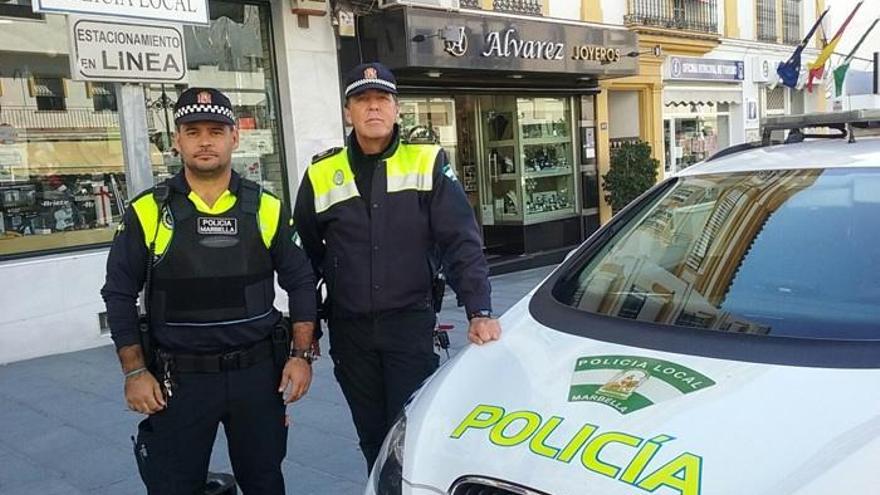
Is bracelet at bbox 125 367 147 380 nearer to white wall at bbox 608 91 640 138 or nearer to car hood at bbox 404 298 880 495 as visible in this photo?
car hood at bbox 404 298 880 495

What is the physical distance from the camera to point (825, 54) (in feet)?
50.4

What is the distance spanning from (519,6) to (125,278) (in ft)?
29.6

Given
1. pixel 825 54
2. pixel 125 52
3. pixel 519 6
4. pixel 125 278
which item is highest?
pixel 519 6

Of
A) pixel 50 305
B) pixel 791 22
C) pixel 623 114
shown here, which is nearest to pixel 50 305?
pixel 50 305

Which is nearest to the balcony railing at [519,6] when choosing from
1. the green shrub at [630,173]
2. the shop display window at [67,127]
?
the green shrub at [630,173]

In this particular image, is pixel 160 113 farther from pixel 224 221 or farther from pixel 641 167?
pixel 641 167

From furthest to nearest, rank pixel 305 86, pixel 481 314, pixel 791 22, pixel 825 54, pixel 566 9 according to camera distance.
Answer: pixel 791 22 → pixel 825 54 → pixel 566 9 → pixel 305 86 → pixel 481 314

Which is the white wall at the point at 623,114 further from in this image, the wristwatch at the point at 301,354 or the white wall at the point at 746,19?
the wristwatch at the point at 301,354

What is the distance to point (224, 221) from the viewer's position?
2.59 metres

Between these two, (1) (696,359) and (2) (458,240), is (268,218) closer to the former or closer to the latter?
(2) (458,240)

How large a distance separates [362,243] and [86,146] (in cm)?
512

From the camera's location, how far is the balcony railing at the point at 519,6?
10252 mm

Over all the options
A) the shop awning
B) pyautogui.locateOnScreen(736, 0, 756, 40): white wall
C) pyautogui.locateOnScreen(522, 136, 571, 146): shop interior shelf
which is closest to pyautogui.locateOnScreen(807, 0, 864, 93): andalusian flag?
pyautogui.locateOnScreen(736, 0, 756, 40): white wall

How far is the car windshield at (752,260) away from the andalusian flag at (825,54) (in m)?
14.1
